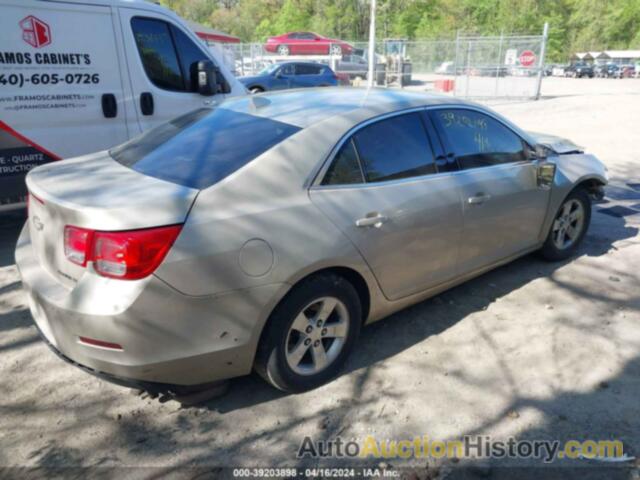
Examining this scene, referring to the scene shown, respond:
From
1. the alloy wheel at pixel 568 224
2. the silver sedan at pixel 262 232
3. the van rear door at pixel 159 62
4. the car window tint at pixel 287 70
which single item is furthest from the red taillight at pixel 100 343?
the car window tint at pixel 287 70

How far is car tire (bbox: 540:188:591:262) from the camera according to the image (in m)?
4.63

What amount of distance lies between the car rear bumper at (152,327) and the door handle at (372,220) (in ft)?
2.07

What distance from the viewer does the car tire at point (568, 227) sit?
4633 mm

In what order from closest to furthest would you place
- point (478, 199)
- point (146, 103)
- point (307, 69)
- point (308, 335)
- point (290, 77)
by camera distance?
point (308, 335), point (478, 199), point (146, 103), point (290, 77), point (307, 69)

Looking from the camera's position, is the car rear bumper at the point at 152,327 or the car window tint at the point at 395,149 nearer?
the car rear bumper at the point at 152,327

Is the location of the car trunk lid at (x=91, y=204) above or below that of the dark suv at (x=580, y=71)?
above

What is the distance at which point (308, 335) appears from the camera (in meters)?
2.88

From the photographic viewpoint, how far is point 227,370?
261 centimetres

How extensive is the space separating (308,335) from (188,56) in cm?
414

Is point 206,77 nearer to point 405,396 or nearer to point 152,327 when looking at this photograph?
point 152,327

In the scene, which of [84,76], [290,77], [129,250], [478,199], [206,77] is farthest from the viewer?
[290,77]

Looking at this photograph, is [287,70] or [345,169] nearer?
[345,169]

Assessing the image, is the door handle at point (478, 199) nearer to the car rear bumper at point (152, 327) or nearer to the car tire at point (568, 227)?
the car tire at point (568, 227)

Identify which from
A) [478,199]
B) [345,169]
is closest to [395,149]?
[345,169]
